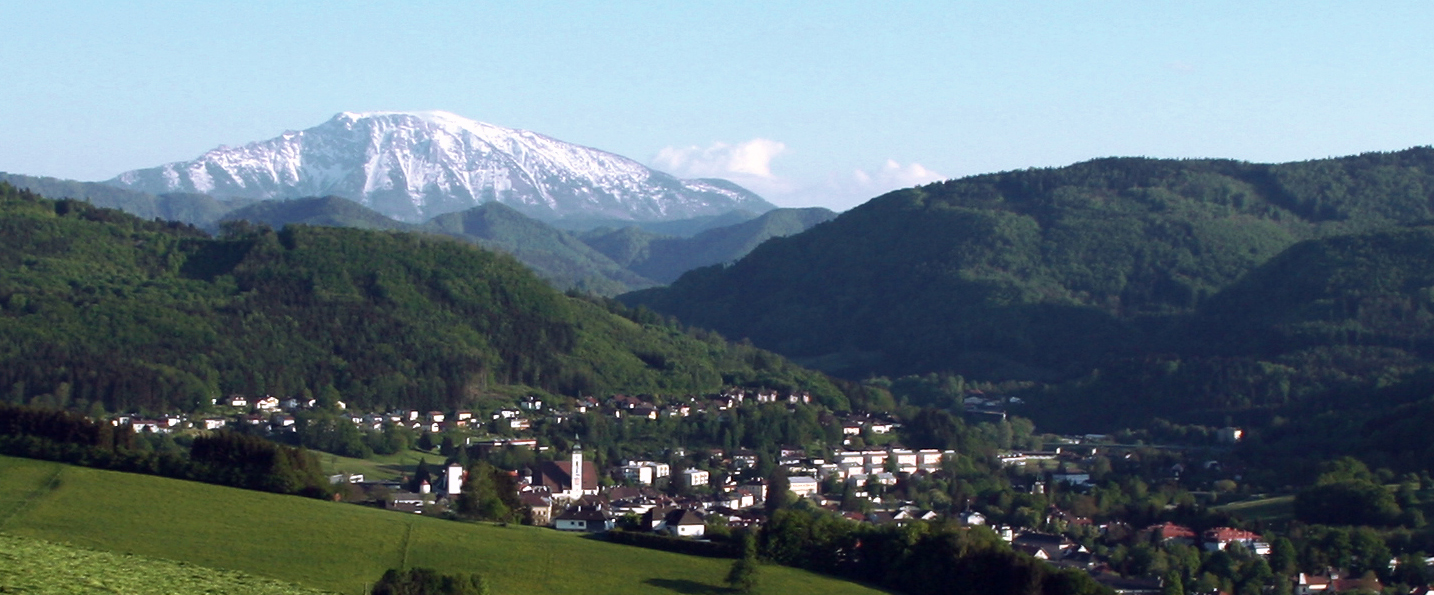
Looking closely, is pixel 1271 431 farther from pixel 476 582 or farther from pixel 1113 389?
pixel 476 582

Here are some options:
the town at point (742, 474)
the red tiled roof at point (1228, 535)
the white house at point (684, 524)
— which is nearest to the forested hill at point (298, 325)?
the town at point (742, 474)

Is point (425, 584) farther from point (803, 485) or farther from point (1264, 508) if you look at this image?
point (803, 485)

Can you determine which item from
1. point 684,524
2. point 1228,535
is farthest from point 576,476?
point 1228,535

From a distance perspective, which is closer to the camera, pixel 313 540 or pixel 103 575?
pixel 103 575

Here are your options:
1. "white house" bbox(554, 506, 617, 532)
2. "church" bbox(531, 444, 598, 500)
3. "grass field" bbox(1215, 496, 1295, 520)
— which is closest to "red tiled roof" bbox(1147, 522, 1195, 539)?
"grass field" bbox(1215, 496, 1295, 520)

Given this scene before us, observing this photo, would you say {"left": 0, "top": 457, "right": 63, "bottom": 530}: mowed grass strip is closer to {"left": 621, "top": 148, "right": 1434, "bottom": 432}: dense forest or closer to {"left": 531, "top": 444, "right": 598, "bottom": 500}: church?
{"left": 531, "top": 444, "right": 598, "bottom": 500}: church

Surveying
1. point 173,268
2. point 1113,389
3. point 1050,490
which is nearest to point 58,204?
point 173,268
